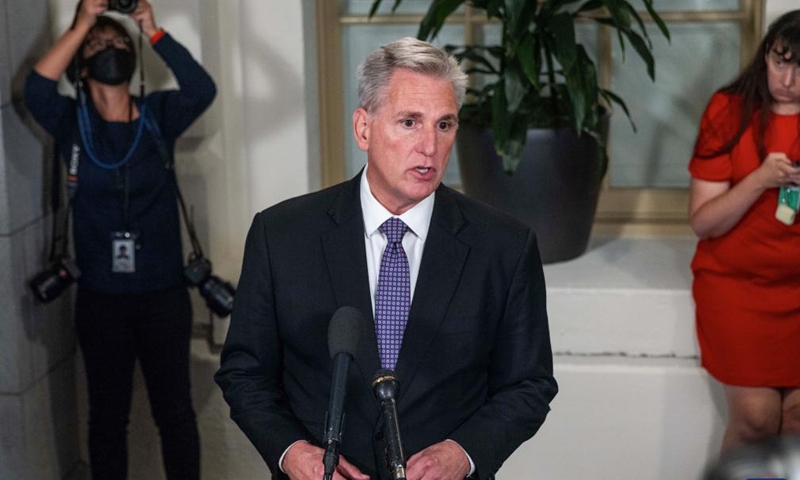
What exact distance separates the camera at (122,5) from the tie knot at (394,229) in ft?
5.26

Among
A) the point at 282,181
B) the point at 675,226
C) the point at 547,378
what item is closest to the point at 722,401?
the point at 675,226

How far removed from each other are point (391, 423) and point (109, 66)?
83.2 inches

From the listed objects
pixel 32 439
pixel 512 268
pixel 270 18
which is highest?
pixel 270 18

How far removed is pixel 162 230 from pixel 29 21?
732 millimetres

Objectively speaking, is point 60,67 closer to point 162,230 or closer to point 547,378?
point 162,230

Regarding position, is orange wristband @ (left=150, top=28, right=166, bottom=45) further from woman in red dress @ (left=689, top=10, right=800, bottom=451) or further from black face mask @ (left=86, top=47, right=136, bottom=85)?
woman in red dress @ (left=689, top=10, right=800, bottom=451)

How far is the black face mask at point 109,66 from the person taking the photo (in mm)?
3328

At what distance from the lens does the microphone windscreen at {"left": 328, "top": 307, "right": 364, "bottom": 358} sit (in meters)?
1.54

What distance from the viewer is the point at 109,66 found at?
333 centimetres

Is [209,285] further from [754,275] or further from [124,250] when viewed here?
[754,275]

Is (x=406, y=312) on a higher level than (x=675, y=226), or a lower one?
higher

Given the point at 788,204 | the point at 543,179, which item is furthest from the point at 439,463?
the point at 543,179

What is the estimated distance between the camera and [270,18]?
377cm

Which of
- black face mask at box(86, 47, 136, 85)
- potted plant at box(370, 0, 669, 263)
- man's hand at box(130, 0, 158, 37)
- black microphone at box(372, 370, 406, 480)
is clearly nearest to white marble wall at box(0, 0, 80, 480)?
black face mask at box(86, 47, 136, 85)
